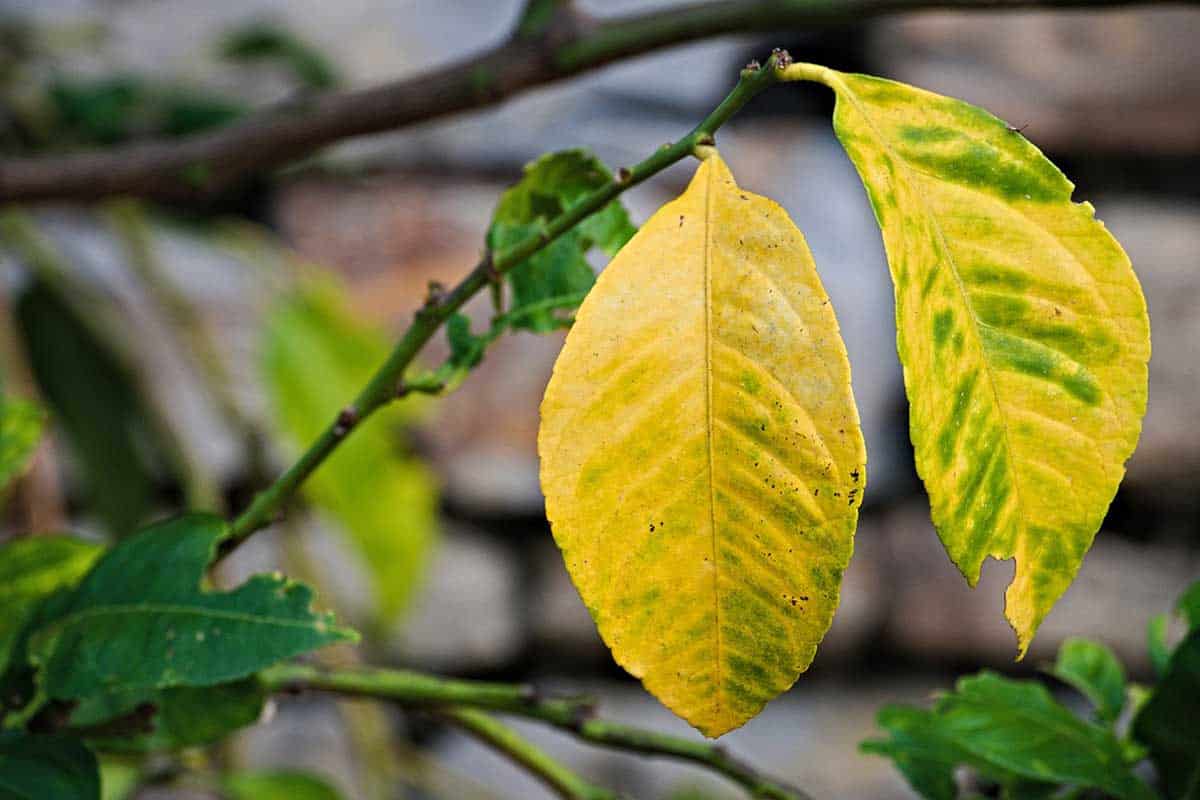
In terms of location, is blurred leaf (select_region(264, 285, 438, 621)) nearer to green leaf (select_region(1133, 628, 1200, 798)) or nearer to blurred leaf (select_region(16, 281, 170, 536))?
blurred leaf (select_region(16, 281, 170, 536))

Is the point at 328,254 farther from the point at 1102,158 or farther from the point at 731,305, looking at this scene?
the point at 731,305

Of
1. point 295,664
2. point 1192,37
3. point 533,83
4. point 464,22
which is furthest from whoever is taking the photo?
point 464,22

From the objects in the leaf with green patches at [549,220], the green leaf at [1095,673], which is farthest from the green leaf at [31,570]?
the green leaf at [1095,673]

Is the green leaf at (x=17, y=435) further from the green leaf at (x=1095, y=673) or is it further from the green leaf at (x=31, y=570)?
the green leaf at (x=1095, y=673)

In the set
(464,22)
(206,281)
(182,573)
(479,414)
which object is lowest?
(479,414)

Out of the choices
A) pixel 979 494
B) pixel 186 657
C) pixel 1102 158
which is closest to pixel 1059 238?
pixel 979 494

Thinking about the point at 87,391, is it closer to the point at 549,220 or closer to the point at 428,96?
the point at 428,96

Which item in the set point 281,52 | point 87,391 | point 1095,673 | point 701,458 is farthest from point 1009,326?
point 281,52

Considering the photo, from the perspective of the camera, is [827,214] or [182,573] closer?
[182,573]
